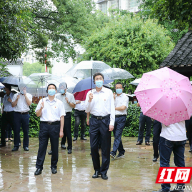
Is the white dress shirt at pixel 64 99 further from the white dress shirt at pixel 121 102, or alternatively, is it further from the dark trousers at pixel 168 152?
the dark trousers at pixel 168 152

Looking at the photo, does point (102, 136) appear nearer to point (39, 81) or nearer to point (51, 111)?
point (51, 111)

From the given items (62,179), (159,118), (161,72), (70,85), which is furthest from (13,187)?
(70,85)

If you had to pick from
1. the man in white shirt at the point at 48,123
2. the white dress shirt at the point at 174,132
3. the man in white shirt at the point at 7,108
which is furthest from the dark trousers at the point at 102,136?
the man in white shirt at the point at 7,108

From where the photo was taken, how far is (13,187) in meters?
5.98

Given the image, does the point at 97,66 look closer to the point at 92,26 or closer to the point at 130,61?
the point at 130,61

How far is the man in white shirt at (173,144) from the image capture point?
532 cm

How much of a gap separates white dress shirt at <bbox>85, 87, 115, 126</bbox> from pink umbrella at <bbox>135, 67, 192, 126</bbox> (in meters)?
1.31

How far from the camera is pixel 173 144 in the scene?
→ 541 centimetres

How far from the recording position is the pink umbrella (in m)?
5.11

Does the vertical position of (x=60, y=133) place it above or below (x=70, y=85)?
below

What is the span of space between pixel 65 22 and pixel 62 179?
21038mm

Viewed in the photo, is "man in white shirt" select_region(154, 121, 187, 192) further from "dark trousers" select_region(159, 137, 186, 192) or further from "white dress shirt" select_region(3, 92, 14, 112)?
"white dress shirt" select_region(3, 92, 14, 112)

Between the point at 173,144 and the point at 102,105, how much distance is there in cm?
175

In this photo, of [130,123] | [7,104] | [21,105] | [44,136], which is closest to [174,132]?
[44,136]
